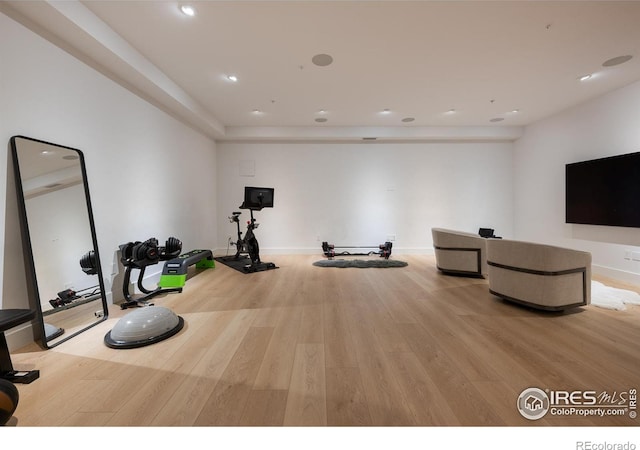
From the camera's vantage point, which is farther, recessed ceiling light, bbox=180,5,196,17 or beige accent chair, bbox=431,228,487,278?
beige accent chair, bbox=431,228,487,278

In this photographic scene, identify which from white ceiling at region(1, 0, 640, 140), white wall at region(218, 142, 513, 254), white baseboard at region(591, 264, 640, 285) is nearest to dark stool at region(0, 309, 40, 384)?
white ceiling at region(1, 0, 640, 140)

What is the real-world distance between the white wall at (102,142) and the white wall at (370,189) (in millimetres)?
1676

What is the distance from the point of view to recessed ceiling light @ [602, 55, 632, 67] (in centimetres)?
321

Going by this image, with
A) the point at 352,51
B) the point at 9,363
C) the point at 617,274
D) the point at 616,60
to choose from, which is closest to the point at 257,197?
the point at 352,51

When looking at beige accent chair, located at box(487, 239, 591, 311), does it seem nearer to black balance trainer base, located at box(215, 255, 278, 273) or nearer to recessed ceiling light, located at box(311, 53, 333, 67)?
recessed ceiling light, located at box(311, 53, 333, 67)

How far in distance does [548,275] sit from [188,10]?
14.1 ft

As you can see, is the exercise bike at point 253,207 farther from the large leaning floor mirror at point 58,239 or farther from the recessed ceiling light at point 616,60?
the recessed ceiling light at point 616,60

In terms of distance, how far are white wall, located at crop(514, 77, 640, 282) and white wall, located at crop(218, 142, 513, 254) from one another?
471 mm

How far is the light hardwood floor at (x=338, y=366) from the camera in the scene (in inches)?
54.7

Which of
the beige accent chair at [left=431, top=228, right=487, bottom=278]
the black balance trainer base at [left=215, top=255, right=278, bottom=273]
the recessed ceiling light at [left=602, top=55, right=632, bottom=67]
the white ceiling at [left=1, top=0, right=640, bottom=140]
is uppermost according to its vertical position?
the white ceiling at [left=1, top=0, right=640, bottom=140]

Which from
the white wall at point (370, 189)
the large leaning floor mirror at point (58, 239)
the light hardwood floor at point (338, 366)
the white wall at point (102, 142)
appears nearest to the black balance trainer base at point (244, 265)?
the white wall at point (102, 142)

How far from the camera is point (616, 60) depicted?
129 inches

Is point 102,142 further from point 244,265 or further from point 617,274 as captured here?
point 617,274

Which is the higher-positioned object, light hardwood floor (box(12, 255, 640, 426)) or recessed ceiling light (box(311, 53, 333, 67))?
recessed ceiling light (box(311, 53, 333, 67))
